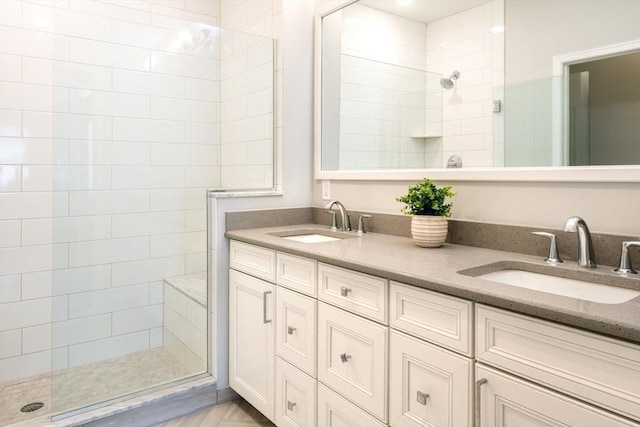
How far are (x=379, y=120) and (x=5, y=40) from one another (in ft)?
6.60

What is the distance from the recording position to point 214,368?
2.17 metres

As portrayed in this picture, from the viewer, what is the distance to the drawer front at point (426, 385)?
1.10 metres

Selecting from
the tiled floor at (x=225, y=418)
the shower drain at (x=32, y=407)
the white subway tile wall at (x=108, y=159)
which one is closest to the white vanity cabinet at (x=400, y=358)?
the tiled floor at (x=225, y=418)

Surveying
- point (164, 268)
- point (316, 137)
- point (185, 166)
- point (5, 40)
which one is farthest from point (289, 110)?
point (5, 40)

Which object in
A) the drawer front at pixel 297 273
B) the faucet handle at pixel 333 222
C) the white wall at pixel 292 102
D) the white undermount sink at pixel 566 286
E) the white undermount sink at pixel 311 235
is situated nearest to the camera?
the white undermount sink at pixel 566 286

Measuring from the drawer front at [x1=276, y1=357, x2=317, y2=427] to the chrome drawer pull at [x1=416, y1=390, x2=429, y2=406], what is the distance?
507mm

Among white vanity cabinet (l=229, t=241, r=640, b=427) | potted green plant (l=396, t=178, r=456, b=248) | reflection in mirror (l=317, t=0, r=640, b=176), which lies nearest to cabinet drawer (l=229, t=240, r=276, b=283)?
white vanity cabinet (l=229, t=241, r=640, b=427)

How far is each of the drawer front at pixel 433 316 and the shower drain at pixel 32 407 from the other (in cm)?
182

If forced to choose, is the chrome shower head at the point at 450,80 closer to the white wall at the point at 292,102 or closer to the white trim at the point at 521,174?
the white trim at the point at 521,174

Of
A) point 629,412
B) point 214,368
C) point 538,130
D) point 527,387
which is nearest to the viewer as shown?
point 629,412

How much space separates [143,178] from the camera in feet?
7.93

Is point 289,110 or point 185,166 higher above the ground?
point 289,110

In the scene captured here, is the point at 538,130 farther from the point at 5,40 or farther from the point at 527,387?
the point at 5,40

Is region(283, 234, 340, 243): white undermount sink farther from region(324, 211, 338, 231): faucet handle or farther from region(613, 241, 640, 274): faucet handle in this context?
region(613, 241, 640, 274): faucet handle
